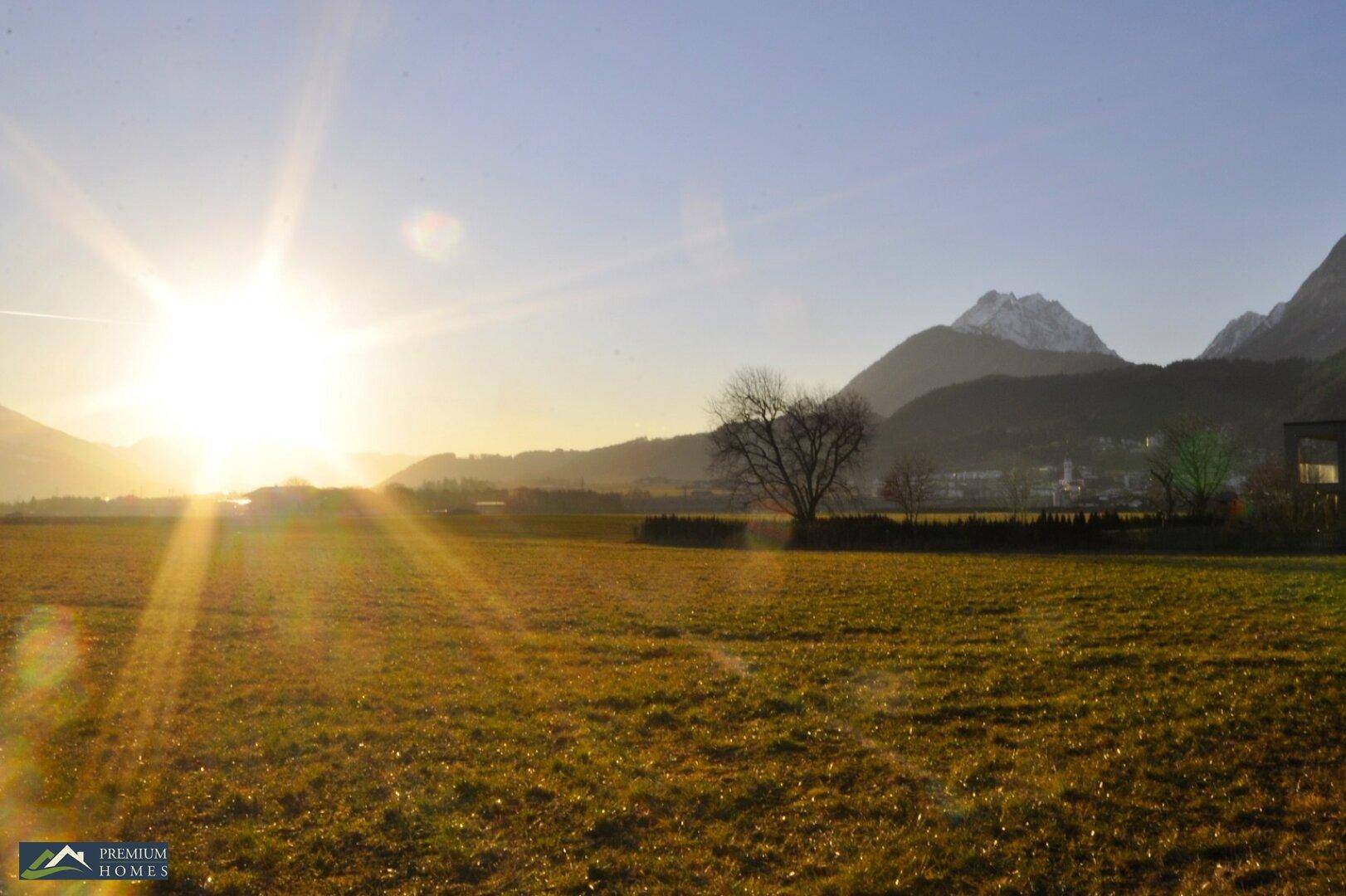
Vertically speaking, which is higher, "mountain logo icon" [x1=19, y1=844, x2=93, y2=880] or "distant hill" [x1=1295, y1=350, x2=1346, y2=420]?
"distant hill" [x1=1295, y1=350, x2=1346, y2=420]

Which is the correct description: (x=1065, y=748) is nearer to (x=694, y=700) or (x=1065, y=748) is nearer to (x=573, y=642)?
(x=694, y=700)

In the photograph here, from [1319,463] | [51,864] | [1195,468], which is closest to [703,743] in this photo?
[51,864]

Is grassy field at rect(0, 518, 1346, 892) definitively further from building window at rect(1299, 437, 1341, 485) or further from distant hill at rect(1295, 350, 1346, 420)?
distant hill at rect(1295, 350, 1346, 420)

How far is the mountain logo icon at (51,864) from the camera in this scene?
8094 millimetres

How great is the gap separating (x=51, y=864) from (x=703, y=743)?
727 centimetres

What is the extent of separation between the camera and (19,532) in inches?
3145

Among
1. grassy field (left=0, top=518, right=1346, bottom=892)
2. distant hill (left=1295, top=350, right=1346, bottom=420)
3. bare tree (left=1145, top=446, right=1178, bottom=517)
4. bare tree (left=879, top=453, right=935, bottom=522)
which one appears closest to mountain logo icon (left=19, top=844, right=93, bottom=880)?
grassy field (left=0, top=518, right=1346, bottom=892)

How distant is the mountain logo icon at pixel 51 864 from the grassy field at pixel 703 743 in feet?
1.46

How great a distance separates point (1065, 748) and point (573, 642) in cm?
1175

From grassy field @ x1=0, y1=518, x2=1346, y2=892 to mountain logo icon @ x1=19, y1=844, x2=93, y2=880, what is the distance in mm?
444

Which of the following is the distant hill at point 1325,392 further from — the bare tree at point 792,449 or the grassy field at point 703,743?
the grassy field at point 703,743

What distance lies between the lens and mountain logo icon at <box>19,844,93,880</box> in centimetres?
809

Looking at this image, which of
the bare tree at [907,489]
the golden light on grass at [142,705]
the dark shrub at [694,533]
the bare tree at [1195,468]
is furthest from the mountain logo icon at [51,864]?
the bare tree at [907,489]

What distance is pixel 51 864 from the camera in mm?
8266
